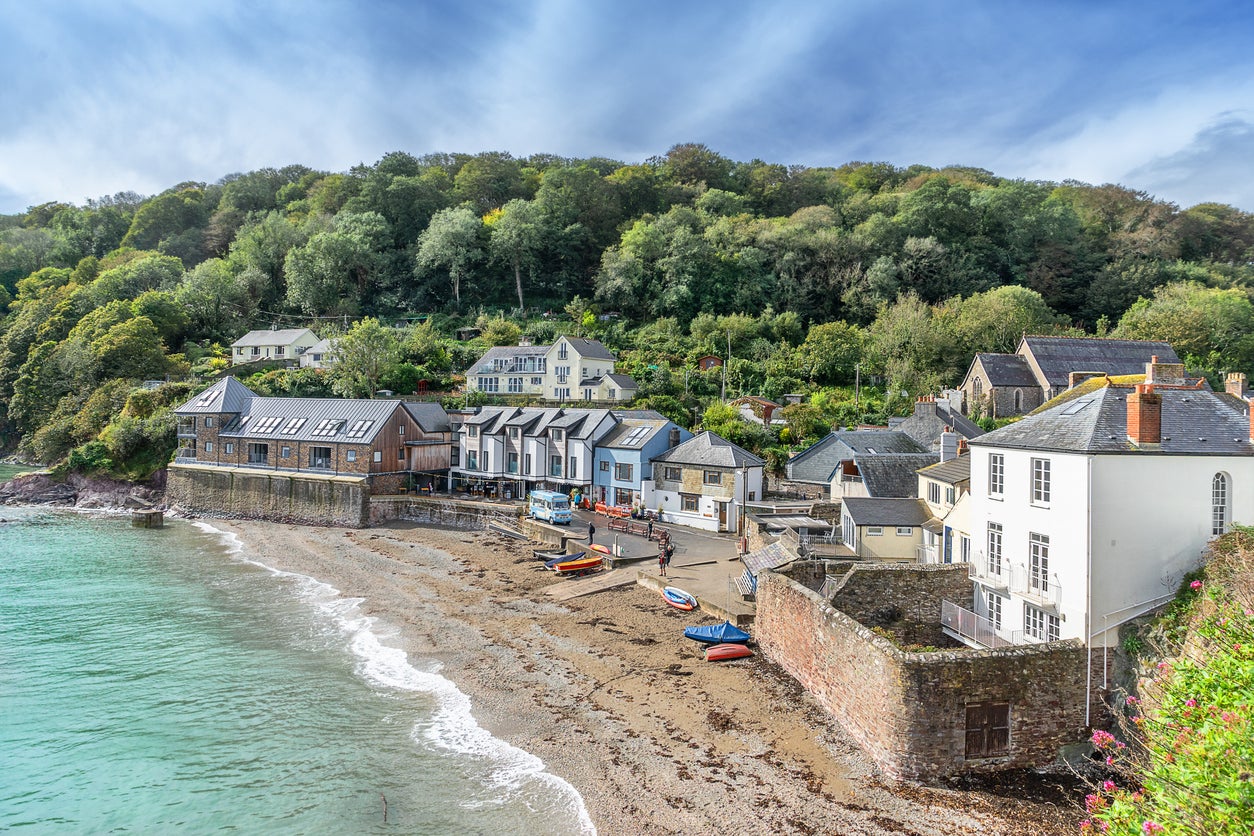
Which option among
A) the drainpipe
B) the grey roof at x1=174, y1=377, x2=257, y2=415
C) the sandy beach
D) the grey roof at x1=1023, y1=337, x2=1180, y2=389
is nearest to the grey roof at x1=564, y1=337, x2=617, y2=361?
the grey roof at x1=174, y1=377, x2=257, y2=415

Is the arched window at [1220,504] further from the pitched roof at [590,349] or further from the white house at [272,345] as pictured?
the white house at [272,345]

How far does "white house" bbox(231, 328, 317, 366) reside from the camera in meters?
65.8

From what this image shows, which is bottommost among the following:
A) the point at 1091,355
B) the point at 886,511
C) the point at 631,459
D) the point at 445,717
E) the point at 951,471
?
the point at 445,717

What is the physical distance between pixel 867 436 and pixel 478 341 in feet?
130

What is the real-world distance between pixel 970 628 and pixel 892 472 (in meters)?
11.6

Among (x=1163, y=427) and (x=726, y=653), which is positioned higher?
(x=1163, y=427)

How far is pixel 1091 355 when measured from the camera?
42.0 metres

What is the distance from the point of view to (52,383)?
59.9m

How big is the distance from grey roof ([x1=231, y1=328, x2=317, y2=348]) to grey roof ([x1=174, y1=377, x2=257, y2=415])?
1746cm

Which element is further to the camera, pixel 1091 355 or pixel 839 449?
pixel 1091 355

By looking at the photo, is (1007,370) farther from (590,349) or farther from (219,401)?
(219,401)

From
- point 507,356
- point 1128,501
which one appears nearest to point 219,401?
point 507,356

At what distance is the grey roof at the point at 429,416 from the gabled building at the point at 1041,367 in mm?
33894

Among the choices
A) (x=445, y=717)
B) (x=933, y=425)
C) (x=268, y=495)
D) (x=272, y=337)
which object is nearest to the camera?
(x=445, y=717)
